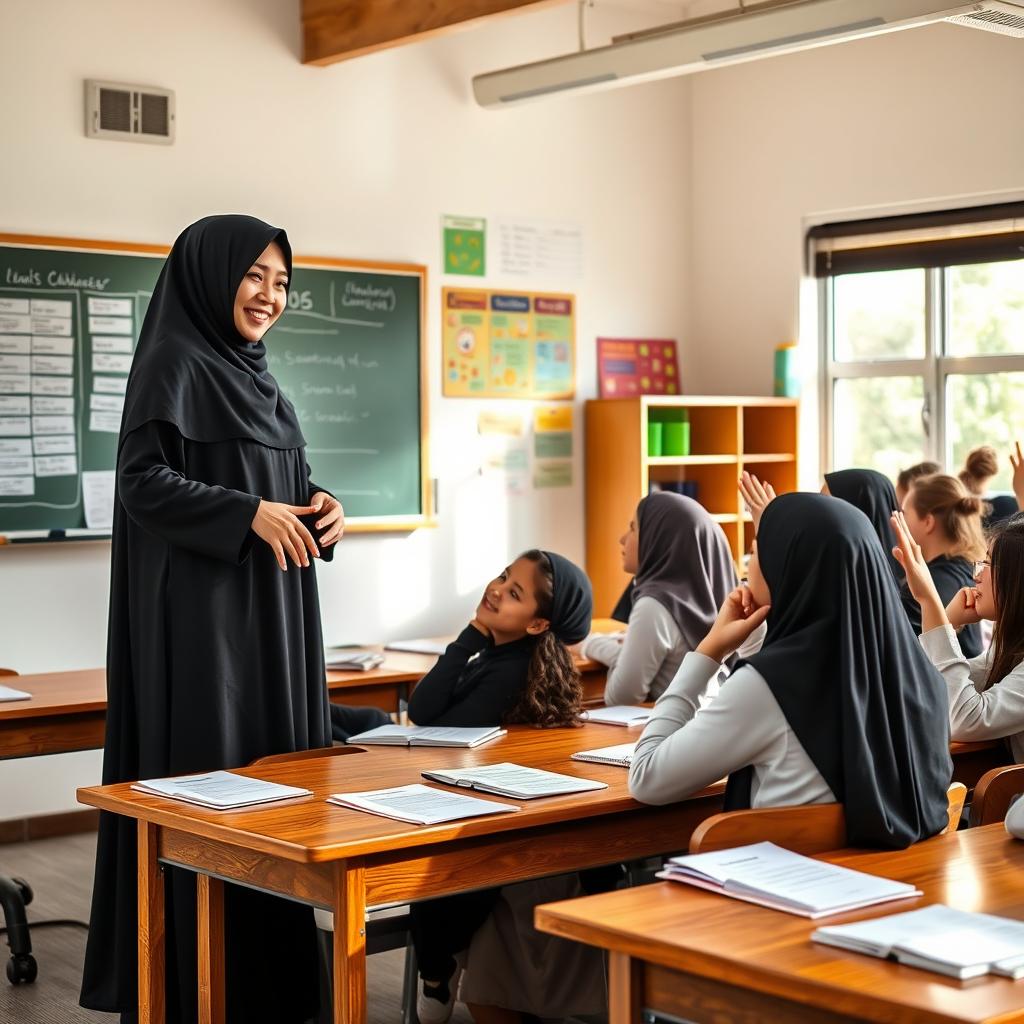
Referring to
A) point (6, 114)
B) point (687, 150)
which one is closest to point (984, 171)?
point (687, 150)

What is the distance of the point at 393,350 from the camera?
6242 millimetres

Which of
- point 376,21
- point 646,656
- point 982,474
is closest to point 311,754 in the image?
point 646,656

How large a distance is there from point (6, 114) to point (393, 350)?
178 cm

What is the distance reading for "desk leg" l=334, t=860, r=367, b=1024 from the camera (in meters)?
2.22

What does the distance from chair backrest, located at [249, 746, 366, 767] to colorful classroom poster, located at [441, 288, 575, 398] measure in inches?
136

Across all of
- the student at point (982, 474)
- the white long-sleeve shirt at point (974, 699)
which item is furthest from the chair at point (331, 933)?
the student at point (982, 474)

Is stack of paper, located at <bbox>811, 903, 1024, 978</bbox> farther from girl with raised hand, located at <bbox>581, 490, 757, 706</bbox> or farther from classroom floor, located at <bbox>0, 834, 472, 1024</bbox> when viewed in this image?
girl with raised hand, located at <bbox>581, 490, 757, 706</bbox>

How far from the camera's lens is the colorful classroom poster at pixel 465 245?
21.2ft

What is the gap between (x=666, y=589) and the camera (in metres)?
4.11

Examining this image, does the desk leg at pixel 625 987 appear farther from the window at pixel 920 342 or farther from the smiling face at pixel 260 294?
the window at pixel 920 342

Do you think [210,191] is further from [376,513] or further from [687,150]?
[687,150]

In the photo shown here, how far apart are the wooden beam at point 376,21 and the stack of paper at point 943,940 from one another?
3.92 metres

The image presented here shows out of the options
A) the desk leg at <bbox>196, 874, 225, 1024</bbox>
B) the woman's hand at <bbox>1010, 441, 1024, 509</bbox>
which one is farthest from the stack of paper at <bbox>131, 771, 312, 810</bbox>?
the woman's hand at <bbox>1010, 441, 1024, 509</bbox>

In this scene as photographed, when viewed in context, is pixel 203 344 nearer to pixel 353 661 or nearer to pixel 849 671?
pixel 849 671
